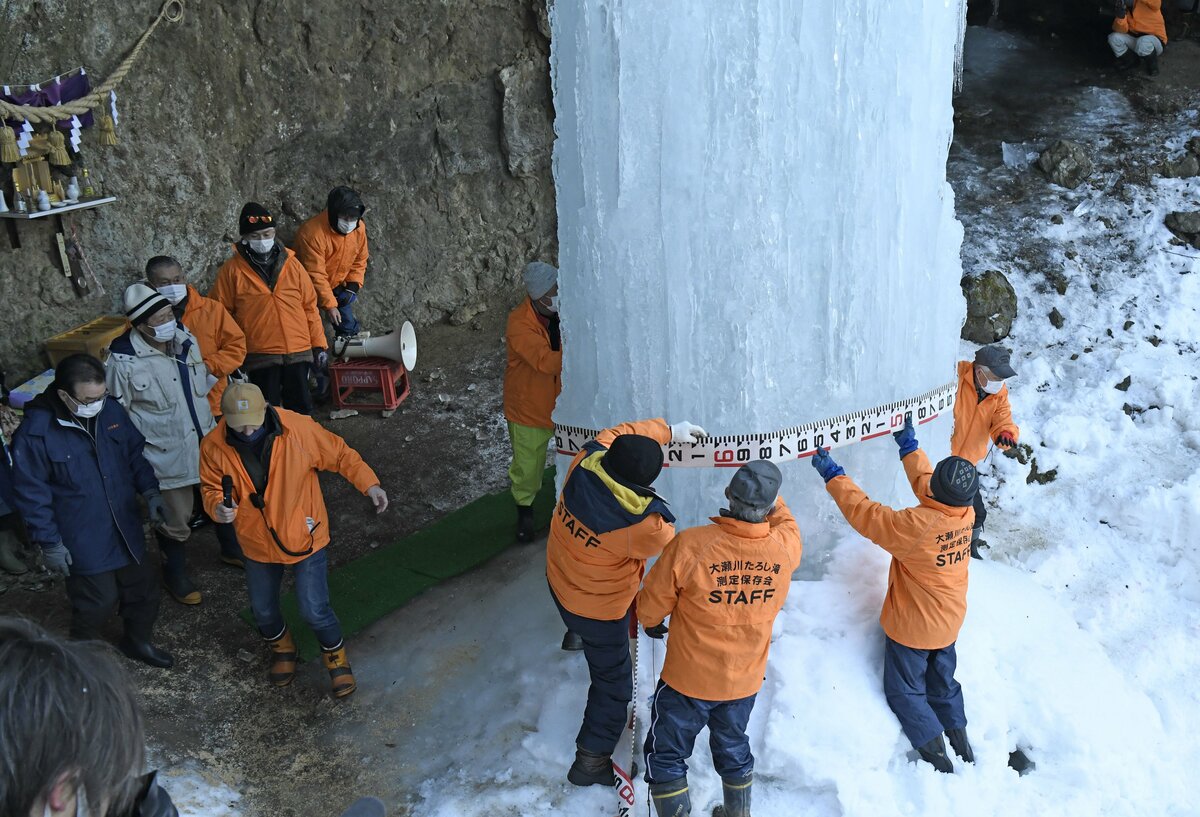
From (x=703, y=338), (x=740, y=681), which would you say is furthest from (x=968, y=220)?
(x=740, y=681)

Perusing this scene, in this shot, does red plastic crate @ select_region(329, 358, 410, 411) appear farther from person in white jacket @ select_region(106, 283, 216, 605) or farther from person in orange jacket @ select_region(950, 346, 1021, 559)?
person in orange jacket @ select_region(950, 346, 1021, 559)

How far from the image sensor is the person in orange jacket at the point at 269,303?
18.4 feet

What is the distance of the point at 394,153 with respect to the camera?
766cm

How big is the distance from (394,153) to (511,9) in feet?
5.54

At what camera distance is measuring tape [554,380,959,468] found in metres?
3.92

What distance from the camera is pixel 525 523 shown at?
5.32 meters

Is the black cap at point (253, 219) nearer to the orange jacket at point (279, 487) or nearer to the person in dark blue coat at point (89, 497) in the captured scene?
the person in dark blue coat at point (89, 497)

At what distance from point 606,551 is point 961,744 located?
5.37ft

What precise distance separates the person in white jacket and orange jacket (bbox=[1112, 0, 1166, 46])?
8.90 metres

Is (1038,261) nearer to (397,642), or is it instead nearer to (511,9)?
(511,9)

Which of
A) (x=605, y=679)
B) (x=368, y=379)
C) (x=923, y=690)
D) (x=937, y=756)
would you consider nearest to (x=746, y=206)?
(x=605, y=679)

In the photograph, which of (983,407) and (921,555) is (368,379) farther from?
(921,555)

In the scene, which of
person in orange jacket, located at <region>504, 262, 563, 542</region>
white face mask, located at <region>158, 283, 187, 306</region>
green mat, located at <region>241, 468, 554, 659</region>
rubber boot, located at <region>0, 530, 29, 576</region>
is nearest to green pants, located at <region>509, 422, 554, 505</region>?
person in orange jacket, located at <region>504, 262, 563, 542</region>

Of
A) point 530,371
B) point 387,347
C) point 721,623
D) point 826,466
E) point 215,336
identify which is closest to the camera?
point 721,623
